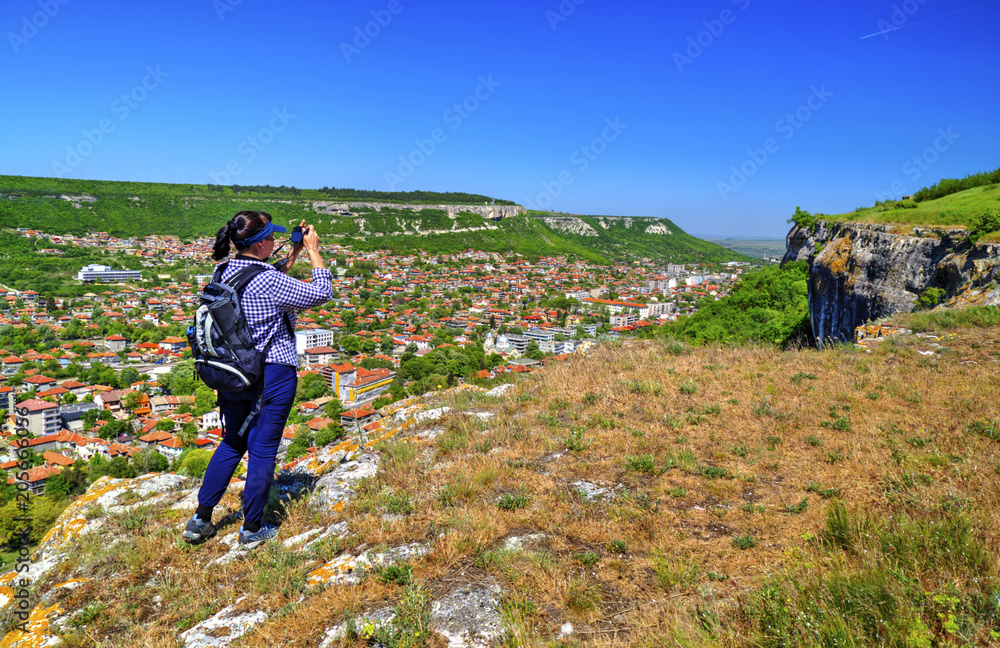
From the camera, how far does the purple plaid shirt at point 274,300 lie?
2.66 meters

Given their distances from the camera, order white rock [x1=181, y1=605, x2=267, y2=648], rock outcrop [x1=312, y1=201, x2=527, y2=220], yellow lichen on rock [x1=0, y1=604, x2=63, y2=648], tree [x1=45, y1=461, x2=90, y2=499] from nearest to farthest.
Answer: white rock [x1=181, y1=605, x2=267, y2=648], yellow lichen on rock [x1=0, y1=604, x2=63, y2=648], tree [x1=45, y1=461, x2=90, y2=499], rock outcrop [x1=312, y1=201, x2=527, y2=220]

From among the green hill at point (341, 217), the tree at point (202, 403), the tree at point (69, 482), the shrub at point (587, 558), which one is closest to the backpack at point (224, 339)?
the shrub at point (587, 558)

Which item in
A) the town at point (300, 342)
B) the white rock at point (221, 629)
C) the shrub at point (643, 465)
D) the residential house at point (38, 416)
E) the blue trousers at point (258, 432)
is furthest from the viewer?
the residential house at point (38, 416)

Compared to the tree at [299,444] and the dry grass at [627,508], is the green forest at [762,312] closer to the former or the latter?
the dry grass at [627,508]

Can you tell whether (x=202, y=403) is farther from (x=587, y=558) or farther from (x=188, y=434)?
(x=587, y=558)

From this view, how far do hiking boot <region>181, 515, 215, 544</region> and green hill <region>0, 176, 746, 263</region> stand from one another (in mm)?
92794

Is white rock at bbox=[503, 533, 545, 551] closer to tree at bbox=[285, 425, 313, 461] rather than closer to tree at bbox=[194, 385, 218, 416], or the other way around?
tree at bbox=[285, 425, 313, 461]

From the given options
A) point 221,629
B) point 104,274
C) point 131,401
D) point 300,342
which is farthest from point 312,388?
point 104,274

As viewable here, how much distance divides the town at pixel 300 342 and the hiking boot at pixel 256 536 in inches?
62.2

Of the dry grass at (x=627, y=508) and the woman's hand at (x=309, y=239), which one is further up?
the woman's hand at (x=309, y=239)

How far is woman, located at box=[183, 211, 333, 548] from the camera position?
2682 mm

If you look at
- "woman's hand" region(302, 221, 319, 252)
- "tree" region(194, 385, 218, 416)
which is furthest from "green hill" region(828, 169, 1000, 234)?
"tree" region(194, 385, 218, 416)

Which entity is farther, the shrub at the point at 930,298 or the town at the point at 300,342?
the town at the point at 300,342

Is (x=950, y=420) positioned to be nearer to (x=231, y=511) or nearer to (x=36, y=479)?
(x=231, y=511)
